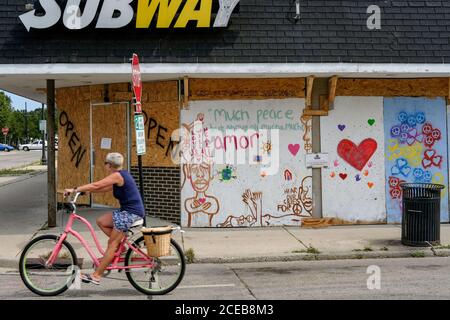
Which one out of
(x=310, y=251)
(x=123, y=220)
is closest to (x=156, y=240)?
(x=123, y=220)

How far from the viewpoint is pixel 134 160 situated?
1130 cm

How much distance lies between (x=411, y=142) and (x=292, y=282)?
554 cm

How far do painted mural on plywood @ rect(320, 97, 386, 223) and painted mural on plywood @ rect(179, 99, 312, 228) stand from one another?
22.4 inches

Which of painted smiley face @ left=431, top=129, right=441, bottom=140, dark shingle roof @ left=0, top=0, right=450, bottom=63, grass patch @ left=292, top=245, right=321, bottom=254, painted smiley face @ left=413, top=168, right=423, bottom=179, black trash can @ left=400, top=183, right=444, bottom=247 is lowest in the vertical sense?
grass patch @ left=292, top=245, right=321, bottom=254

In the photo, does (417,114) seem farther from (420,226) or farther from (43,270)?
(43,270)

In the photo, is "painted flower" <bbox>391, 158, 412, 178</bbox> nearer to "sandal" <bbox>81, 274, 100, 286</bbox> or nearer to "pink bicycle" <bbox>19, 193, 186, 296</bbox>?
"pink bicycle" <bbox>19, 193, 186, 296</bbox>

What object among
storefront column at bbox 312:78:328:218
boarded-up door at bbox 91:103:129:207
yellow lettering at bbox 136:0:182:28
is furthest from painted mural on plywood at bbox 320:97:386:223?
boarded-up door at bbox 91:103:129:207

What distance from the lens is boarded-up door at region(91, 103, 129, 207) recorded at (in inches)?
461

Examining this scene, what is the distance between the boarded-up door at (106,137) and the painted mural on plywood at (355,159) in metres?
4.35

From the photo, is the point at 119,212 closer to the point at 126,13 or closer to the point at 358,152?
the point at 126,13

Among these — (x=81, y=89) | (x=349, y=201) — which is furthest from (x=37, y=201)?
(x=349, y=201)

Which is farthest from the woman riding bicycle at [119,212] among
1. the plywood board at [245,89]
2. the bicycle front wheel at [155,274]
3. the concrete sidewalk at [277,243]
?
the plywood board at [245,89]

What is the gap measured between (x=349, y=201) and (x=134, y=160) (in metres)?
4.58

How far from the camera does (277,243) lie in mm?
9102
